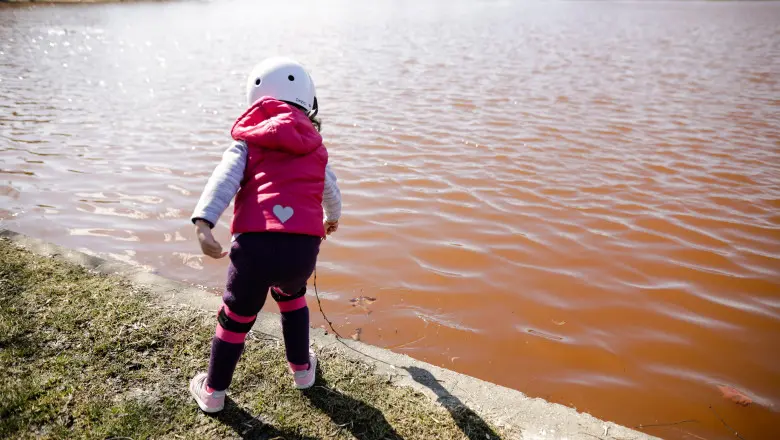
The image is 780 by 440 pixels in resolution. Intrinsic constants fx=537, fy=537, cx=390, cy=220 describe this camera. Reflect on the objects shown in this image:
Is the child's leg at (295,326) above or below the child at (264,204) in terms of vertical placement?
below

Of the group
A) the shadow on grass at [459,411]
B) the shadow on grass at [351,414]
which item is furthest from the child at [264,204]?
the shadow on grass at [459,411]

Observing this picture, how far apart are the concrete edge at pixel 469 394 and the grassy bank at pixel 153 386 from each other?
0.26 ft

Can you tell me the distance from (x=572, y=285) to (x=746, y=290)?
1.33m

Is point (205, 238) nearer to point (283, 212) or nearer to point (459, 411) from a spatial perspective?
point (283, 212)

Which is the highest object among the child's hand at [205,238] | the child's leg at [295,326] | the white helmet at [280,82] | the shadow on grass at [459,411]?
the white helmet at [280,82]

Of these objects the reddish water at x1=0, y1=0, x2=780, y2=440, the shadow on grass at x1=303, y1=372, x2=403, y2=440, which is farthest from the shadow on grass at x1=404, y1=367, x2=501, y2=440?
the reddish water at x1=0, y1=0, x2=780, y2=440

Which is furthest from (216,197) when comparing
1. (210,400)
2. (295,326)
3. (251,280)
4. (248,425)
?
(248,425)

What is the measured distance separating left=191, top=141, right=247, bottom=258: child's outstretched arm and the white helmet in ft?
1.16

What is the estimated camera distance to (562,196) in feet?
18.6

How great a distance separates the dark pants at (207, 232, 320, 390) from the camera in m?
2.28

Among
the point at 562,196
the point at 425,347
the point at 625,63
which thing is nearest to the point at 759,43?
the point at 625,63

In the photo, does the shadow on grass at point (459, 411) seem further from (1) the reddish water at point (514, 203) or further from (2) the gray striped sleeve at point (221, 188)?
(2) the gray striped sleeve at point (221, 188)

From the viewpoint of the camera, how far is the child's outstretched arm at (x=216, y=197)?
2240 mm

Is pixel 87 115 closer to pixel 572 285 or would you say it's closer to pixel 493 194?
pixel 493 194
